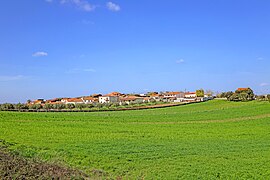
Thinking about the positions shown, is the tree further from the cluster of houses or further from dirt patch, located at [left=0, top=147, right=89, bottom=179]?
dirt patch, located at [left=0, top=147, right=89, bottom=179]

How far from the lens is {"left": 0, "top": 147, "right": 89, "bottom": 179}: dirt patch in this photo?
43.1 ft

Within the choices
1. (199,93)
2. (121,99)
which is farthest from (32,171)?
(199,93)

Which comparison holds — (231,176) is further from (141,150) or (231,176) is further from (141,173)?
(141,150)

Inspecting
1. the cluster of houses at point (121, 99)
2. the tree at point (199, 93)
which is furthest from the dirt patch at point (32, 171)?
the tree at point (199, 93)

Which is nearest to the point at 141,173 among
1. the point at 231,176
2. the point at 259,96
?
the point at 231,176

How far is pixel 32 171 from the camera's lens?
13.8 metres

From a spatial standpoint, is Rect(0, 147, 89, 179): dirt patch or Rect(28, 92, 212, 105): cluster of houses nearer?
Rect(0, 147, 89, 179): dirt patch

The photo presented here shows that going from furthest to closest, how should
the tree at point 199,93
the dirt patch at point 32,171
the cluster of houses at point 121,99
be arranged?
the tree at point 199,93 < the cluster of houses at point 121,99 < the dirt patch at point 32,171

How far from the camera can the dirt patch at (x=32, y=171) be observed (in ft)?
43.1

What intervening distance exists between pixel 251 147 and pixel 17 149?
1884 cm

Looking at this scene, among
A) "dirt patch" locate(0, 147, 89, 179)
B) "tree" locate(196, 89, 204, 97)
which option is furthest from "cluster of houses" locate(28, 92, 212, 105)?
"dirt patch" locate(0, 147, 89, 179)

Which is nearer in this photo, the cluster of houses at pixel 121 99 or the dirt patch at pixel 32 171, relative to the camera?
the dirt patch at pixel 32 171

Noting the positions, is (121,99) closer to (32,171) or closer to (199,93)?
(199,93)

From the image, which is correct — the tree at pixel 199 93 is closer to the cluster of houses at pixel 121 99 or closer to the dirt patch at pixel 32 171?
the cluster of houses at pixel 121 99
